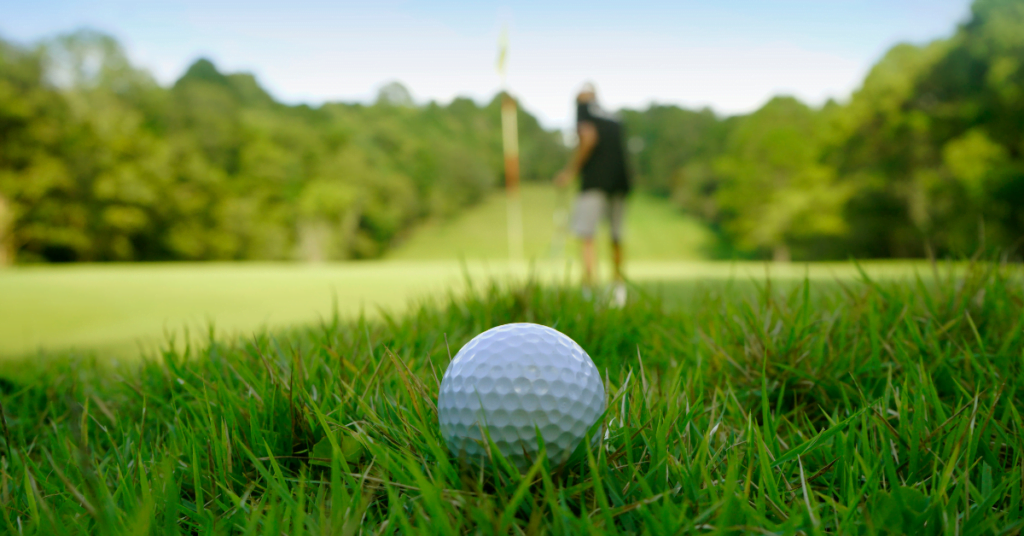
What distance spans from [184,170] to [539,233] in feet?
83.5

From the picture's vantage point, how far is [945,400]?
4.82ft

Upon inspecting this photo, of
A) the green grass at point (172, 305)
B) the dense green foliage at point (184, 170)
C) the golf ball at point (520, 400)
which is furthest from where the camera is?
the dense green foliage at point (184, 170)

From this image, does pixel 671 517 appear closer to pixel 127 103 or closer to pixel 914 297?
Answer: pixel 914 297

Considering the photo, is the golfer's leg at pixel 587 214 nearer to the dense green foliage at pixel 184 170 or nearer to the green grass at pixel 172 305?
the green grass at pixel 172 305

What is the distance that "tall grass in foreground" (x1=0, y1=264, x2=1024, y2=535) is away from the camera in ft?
2.87

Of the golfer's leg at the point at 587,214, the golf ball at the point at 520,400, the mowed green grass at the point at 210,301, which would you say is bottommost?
the mowed green grass at the point at 210,301

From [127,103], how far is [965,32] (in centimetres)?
4441

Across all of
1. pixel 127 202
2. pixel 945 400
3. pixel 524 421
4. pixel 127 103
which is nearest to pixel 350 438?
pixel 524 421

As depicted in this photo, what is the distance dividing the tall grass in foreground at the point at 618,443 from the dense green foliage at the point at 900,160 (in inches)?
594

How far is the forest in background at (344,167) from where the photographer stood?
80.2ft

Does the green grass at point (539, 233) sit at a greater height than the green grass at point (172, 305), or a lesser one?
lesser

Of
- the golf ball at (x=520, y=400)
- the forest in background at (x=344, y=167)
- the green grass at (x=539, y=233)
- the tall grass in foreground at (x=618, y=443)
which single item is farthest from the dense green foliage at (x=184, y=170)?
the golf ball at (x=520, y=400)

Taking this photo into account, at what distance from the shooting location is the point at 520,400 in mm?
1065

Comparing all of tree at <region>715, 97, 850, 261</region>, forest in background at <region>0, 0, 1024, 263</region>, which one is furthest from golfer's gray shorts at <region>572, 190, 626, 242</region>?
tree at <region>715, 97, 850, 261</region>
